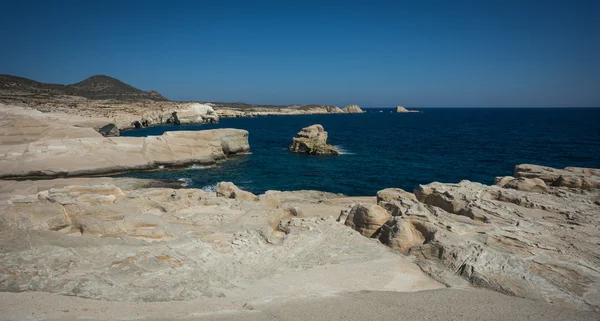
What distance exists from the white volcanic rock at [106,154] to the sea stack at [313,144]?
35.3ft

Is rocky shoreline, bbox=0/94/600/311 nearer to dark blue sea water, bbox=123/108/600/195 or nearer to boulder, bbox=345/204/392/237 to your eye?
boulder, bbox=345/204/392/237

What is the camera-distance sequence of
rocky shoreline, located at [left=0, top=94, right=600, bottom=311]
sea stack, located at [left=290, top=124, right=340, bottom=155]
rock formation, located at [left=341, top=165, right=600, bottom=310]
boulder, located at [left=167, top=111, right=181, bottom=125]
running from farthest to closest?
1. boulder, located at [left=167, top=111, right=181, bottom=125]
2. sea stack, located at [left=290, top=124, right=340, bottom=155]
3. rock formation, located at [left=341, top=165, right=600, bottom=310]
4. rocky shoreline, located at [left=0, top=94, right=600, bottom=311]

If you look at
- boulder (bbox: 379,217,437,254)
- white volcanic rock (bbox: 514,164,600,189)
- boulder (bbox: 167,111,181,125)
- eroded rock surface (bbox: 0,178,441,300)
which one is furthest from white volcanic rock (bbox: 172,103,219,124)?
boulder (bbox: 379,217,437,254)

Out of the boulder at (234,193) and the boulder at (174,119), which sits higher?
the boulder at (174,119)

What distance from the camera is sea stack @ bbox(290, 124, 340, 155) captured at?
4347cm

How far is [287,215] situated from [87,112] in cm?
7173

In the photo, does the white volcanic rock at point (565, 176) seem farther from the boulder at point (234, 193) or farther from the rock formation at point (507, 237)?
the boulder at point (234, 193)

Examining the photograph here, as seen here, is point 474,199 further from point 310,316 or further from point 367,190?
point 367,190

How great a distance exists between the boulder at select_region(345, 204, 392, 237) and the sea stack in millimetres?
31959

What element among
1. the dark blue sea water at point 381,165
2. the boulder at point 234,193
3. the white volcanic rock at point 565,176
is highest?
the white volcanic rock at point 565,176

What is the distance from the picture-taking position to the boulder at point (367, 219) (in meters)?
10.7

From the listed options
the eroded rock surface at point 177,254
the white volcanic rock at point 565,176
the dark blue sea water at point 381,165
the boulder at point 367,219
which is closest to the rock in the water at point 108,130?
the dark blue sea water at point 381,165

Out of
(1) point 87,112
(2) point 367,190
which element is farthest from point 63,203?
(1) point 87,112

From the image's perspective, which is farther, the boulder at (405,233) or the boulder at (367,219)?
the boulder at (367,219)
